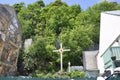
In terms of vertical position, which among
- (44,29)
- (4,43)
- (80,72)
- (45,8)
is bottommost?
(80,72)

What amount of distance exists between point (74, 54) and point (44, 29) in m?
10.8

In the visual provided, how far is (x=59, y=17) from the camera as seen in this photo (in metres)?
58.0

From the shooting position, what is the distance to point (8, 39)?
114 feet

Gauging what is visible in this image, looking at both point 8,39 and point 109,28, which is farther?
point 8,39

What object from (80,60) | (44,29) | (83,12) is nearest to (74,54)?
(80,60)

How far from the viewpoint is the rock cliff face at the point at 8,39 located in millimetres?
32662

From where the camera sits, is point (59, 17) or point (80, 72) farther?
point (59, 17)

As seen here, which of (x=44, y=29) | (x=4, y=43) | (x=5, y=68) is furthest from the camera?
(x=44, y=29)

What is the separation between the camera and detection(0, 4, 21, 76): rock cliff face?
32.7 m

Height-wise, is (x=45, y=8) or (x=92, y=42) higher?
(x=45, y=8)

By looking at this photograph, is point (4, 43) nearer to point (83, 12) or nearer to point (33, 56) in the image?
point (33, 56)

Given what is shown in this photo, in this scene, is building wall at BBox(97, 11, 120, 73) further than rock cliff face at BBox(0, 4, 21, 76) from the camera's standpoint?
No

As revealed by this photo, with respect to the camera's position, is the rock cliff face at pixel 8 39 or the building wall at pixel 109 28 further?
the rock cliff face at pixel 8 39

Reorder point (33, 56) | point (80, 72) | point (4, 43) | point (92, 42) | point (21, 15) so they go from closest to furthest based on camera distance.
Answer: point (4, 43) < point (80, 72) < point (33, 56) < point (92, 42) < point (21, 15)
